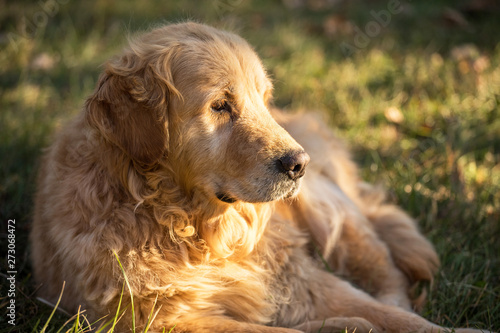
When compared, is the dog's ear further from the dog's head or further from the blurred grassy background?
the blurred grassy background

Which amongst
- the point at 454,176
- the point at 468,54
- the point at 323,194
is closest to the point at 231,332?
the point at 323,194

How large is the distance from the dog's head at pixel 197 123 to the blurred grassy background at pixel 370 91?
63cm

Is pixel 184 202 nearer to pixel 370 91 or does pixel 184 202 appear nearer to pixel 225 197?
pixel 225 197

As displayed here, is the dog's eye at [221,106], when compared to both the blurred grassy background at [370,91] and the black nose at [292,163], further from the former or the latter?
the blurred grassy background at [370,91]

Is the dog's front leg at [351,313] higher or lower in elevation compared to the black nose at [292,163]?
lower

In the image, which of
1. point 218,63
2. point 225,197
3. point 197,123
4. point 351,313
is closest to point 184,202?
point 225,197

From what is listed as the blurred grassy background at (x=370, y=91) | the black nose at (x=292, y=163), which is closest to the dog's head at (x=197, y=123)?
the black nose at (x=292, y=163)

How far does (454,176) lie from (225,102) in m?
2.38

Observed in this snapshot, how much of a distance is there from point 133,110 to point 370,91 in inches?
144

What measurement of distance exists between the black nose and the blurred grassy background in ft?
4.04

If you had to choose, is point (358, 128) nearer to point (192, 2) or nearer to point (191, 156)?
point (191, 156)

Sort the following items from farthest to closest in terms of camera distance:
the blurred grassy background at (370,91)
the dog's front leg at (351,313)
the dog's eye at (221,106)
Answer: the blurred grassy background at (370,91)
the dog's front leg at (351,313)
the dog's eye at (221,106)

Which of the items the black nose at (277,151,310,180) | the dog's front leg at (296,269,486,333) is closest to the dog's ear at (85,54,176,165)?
the black nose at (277,151,310,180)

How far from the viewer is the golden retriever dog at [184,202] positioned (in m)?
2.39
